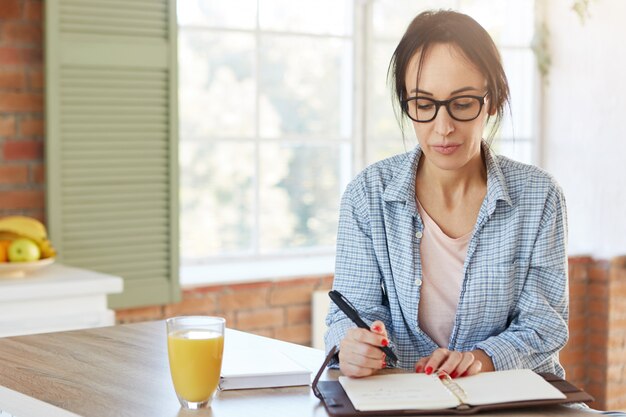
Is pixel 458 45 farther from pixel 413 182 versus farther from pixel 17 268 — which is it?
pixel 17 268

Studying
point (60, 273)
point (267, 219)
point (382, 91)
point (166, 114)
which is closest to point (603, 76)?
point (382, 91)

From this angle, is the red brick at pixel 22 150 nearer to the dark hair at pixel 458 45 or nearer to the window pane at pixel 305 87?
the window pane at pixel 305 87

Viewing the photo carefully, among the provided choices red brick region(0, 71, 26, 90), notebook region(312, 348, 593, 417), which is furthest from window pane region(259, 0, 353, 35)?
notebook region(312, 348, 593, 417)

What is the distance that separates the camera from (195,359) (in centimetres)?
157

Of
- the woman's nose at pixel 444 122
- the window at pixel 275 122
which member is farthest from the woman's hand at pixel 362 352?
the window at pixel 275 122

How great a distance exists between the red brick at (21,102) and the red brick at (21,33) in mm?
173

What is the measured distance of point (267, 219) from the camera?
4332 millimetres

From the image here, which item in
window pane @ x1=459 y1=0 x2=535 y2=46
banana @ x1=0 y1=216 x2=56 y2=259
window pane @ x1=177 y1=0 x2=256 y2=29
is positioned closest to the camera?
banana @ x1=0 y1=216 x2=56 y2=259

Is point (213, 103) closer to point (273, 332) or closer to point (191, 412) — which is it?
point (273, 332)

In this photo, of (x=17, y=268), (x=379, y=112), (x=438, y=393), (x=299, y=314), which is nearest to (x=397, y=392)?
(x=438, y=393)

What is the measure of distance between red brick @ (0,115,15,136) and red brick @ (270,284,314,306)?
47.7 inches

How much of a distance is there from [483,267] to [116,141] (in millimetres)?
1736

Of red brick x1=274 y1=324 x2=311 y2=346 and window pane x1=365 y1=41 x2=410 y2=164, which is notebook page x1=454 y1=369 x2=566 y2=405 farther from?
window pane x1=365 y1=41 x2=410 y2=164

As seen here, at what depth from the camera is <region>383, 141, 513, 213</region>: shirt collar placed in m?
2.15
